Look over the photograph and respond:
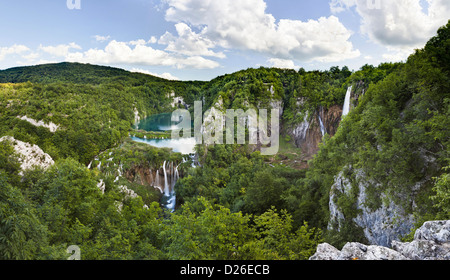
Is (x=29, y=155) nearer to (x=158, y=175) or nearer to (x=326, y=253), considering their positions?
(x=158, y=175)

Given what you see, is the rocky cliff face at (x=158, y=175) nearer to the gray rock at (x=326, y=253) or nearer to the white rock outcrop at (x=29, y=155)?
the white rock outcrop at (x=29, y=155)

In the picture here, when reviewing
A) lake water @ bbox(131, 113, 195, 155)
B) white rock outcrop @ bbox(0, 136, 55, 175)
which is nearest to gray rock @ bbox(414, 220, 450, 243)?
white rock outcrop @ bbox(0, 136, 55, 175)

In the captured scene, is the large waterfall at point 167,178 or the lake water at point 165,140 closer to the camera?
the large waterfall at point 167,178

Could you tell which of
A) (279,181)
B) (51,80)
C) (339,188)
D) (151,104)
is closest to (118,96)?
(51,80)

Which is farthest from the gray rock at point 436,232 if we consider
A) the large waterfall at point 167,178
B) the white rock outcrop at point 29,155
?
the large waterfall at point 167,178

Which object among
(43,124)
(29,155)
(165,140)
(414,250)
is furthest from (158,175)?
(414,250)
